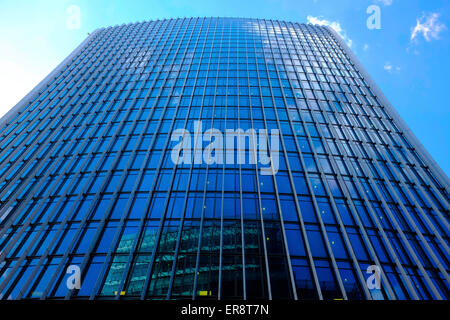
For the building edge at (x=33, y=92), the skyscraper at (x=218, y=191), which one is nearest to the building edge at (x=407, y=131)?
the skyscraper at (x=218, y=191)

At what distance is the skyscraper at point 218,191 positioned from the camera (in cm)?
1402

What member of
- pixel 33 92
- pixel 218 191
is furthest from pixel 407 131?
pixel 33 92

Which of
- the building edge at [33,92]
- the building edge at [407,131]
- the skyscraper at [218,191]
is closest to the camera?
the skyscraper at [218,191]

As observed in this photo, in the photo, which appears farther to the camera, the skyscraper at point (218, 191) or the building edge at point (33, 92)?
the building edge at point (33, 92)

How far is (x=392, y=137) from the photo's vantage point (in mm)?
24359

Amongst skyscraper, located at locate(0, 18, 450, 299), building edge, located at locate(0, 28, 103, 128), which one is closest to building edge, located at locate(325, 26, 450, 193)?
skyscraper, located at locate(0, 18, 450, 299)

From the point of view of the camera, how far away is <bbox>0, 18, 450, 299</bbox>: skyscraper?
46.0ft

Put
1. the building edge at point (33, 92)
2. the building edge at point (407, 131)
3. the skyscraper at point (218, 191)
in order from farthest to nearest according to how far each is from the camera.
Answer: the building edge at point (33, 92), the building edge at point (407, 131), the skyscraper at point (218, 191)

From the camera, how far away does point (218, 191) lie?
1858cm

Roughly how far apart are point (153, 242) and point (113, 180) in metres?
6.98

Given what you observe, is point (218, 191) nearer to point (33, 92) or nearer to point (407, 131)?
point (407, 131)

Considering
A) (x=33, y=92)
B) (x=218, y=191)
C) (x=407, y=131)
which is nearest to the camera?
(x=218, y=191)

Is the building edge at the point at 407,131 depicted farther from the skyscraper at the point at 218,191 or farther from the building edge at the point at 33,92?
the building edge at the point at 33,92

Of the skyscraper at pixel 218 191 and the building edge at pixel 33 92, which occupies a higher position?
the building edge at pixel 33 92
